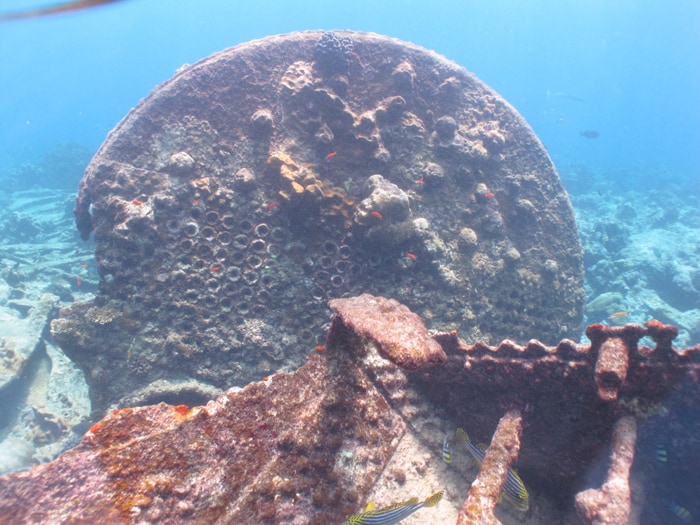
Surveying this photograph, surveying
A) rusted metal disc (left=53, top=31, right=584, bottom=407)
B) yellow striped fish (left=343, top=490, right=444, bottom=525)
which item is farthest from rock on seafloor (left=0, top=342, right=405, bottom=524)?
rusted metal disc (left=53, top=31, right=584, bottom=407)

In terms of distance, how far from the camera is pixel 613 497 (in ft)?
9.38

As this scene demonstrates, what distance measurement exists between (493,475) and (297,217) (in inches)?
206

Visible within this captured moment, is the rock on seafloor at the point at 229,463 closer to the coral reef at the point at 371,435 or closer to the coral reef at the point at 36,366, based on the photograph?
the coral reef at the point at 371,435

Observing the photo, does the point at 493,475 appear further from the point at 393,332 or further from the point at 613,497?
the point at 393,332

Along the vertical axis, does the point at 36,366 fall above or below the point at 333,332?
below

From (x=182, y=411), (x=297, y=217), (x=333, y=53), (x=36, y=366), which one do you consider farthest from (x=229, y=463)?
(x=36, y=366)

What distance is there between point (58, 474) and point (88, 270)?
623 inches

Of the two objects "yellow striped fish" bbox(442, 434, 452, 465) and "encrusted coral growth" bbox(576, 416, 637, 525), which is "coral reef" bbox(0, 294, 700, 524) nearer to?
"encrusted coral growth" bbox(576, 416, 637, 525)

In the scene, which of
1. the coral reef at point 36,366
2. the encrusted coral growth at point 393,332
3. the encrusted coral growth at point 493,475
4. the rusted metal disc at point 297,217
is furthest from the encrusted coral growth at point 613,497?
the coral reef at point 36,366

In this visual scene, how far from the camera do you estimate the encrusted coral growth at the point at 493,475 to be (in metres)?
2.77

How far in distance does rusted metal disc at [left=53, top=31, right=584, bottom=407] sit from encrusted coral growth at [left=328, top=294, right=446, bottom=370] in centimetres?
279

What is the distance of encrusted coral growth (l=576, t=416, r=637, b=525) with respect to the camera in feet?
9.09

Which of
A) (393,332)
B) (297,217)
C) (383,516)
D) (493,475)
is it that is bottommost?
(383,516)

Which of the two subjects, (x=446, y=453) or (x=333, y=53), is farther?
(x=333, y=53)
